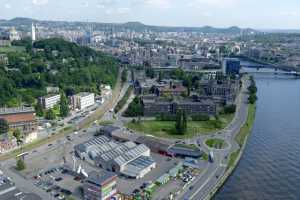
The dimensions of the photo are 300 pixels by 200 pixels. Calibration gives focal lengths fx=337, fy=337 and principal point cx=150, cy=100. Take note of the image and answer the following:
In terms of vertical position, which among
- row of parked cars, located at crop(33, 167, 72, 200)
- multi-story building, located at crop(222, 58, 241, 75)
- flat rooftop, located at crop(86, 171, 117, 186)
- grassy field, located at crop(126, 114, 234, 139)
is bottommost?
row of parked cars, located at crop(33, 167, 72, 200)

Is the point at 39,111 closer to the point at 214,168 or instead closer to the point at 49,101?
the point at 49,101

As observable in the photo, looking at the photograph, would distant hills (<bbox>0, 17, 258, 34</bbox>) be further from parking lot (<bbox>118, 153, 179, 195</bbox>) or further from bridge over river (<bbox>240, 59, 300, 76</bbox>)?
parking lot (<bbox>118, 153, 179, 195</bbox>)

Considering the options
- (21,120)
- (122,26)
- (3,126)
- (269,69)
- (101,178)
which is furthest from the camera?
(122,26)

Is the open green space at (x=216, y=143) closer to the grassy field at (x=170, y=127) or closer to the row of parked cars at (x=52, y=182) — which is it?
the grassy field at (x=170, y=127)

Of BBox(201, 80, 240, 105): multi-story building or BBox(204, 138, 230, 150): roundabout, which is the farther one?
BBox(201, 80, 240, 105): multi-story building

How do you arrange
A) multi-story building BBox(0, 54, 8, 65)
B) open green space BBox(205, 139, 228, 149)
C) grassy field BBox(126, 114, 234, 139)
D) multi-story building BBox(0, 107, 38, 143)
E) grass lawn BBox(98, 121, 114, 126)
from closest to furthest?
open green space BBox(205, 139, 228, 149)
multi-story building BBox(0, 107, 38, 143)
grassy field BBox(126, 114, 234, 139)
grass lawn BBox(98, 121, 114, 126)
multi-story building BBox(0, 54, 8, 65)

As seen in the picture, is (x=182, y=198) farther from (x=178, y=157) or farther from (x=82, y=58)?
(x=82, y=58)

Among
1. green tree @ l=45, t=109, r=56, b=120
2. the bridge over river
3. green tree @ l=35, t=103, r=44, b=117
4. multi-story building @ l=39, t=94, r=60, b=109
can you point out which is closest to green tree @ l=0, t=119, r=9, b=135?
green tree @ l=45, t=109, r=56, b=120

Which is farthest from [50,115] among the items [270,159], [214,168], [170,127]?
[270,159]
